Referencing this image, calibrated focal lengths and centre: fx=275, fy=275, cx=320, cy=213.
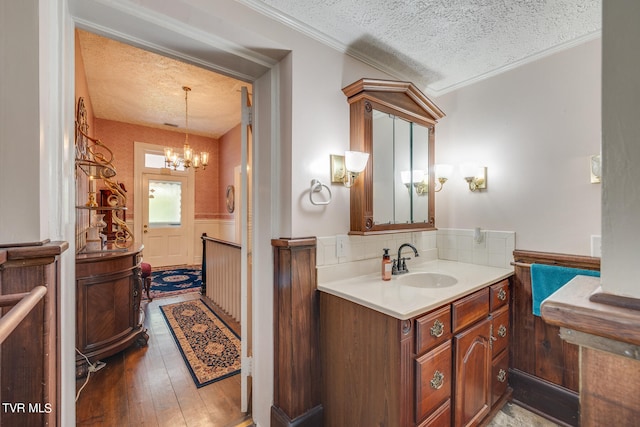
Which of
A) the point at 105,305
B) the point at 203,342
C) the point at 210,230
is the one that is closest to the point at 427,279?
the point at 203,342

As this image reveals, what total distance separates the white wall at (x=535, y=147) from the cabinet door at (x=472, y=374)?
2.85 ft

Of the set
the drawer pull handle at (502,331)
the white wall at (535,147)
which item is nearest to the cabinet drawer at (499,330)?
the drawer pull handle at (502,331)

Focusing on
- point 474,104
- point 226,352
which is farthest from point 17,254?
point 474,104

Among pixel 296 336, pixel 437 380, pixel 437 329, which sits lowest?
pixel 437 380

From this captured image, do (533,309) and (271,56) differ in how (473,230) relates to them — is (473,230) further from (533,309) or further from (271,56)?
(271,56)

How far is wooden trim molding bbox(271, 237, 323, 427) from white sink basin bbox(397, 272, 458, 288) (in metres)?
0.70

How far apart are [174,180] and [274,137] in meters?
5.10

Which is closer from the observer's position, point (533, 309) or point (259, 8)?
point (259, 8)

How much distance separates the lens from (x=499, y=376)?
1.88 metres

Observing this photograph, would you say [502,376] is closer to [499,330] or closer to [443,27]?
A: [499,330]

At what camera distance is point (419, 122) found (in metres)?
2.21

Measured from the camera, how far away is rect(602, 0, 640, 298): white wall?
1.32 feet

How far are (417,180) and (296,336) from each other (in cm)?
149

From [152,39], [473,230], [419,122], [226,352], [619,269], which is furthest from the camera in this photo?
[226,352]
